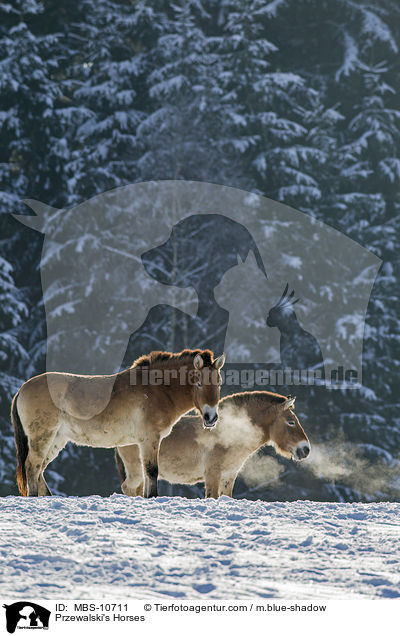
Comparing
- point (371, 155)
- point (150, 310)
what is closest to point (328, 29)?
point (371, 155)

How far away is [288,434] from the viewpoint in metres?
8.75

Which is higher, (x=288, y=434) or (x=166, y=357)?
(x=166, y=357)

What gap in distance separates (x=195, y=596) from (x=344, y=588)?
965mm

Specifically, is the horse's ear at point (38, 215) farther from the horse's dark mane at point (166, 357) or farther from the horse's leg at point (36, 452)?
the horse's dark mane at point (166, 357)

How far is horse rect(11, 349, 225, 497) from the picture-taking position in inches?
A: 305

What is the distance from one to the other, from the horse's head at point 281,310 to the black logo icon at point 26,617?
54.1 feet

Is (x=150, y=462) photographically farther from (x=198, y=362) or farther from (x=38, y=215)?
(x=38, y=215)

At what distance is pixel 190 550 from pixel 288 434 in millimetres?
3607

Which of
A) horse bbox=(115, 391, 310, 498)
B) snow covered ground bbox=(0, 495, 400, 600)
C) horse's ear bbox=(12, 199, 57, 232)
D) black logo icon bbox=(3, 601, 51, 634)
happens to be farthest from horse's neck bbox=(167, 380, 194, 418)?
horse's ear bbox=(12, 199, 57, 232)

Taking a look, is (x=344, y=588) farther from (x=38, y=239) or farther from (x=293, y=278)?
(x=38, y=239)

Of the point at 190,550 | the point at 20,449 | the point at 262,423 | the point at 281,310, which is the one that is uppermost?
the point at 190,550
